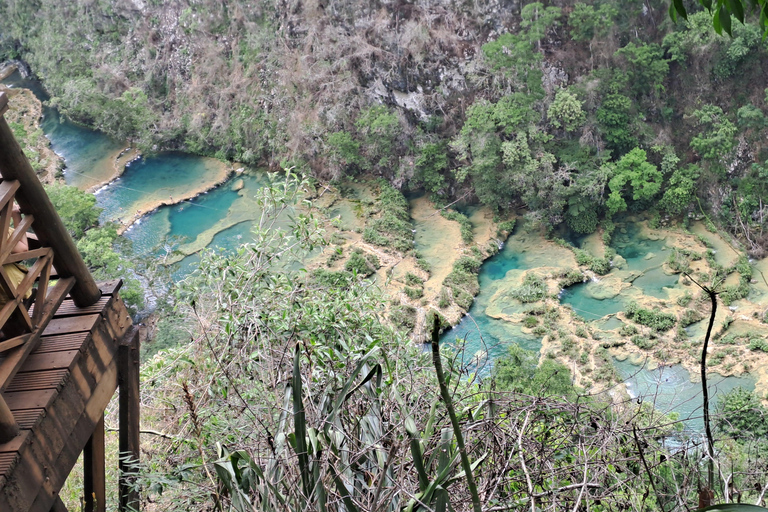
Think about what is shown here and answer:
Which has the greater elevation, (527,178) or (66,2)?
(66,2)

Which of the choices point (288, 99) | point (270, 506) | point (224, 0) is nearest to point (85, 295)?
point (270, 506)

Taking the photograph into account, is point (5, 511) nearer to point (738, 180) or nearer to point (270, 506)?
point (270, 506)

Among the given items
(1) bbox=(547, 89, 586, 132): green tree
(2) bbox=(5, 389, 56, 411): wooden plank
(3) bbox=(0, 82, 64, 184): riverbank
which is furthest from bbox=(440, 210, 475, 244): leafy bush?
(2) bbox=(5, 389, 56, 411): wooden plank

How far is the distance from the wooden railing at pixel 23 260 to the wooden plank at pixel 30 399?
0.21 feet

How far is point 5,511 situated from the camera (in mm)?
1414

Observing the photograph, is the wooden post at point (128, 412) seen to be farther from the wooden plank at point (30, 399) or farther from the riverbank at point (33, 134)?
the riverbank at point (33, 134)

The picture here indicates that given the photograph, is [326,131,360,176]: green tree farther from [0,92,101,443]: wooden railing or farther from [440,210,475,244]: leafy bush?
[0,92,101,443]: wooden railing

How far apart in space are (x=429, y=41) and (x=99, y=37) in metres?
9.78

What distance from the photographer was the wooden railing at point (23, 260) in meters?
1.52

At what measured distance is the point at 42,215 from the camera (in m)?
1.65

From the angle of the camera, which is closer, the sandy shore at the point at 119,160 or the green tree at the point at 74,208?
the green tree at the point at 74,208

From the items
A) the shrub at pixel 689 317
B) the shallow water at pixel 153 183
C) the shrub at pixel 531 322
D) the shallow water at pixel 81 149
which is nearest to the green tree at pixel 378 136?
the shallow water at pixel 153 183

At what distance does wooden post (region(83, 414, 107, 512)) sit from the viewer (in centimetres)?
195

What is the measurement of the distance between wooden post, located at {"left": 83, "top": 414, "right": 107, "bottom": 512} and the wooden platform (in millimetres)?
156
